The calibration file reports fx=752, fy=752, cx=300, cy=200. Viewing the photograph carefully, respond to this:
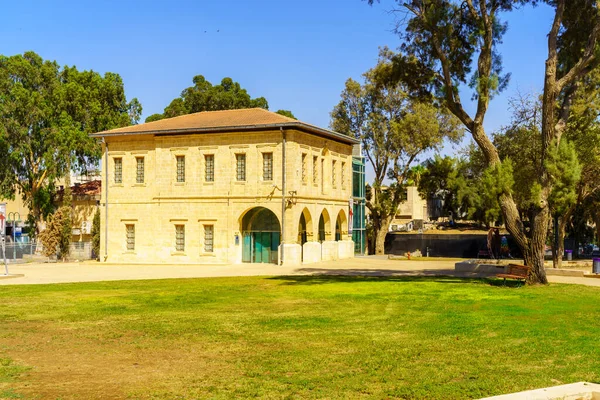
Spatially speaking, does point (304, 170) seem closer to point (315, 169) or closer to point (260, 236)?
point (315, 169)

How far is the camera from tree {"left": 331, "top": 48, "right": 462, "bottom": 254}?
5328 centimetres

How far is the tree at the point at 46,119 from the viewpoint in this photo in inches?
2239

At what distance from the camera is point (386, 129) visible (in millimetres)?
55219

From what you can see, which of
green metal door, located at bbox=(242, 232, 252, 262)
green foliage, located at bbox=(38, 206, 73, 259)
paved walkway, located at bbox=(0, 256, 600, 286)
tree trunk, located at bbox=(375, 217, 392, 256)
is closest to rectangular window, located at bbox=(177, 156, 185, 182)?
green metal door, located at bbox=(242, 232, 252, 262)

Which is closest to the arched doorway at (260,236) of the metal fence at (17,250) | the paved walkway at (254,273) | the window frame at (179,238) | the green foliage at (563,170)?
the paved walkway at (254,273)

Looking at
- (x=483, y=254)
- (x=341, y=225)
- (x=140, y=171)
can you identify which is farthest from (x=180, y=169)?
(x=483, y=254)

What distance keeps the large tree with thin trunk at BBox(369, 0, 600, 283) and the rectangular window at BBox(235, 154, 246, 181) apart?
52.6 ft

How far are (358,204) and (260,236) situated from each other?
1062cm

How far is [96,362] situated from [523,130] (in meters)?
32.6

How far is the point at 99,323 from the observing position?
54.1ft

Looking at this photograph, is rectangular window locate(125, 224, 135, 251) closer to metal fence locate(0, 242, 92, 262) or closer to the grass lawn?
metal fence locate(0, 242, 92, 262)

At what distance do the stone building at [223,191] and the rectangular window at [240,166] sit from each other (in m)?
0.06

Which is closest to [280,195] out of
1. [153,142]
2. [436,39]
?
[153,142]

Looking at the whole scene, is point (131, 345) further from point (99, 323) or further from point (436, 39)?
point (436, 39)
